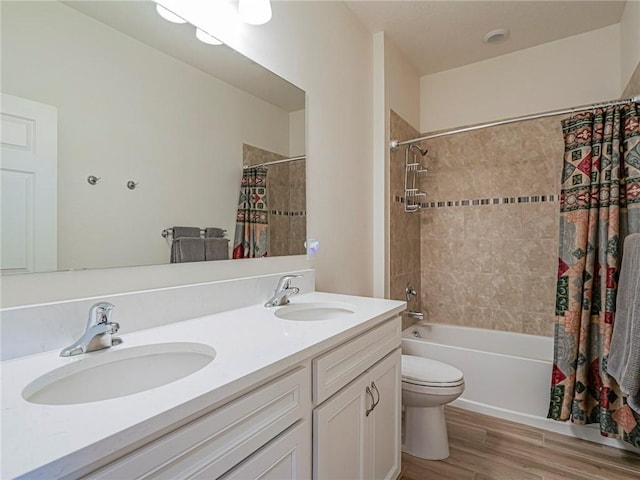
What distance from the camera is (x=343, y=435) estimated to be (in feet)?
3.45

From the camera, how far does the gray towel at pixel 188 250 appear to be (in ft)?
3.77

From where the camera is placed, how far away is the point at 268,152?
1.55 metres

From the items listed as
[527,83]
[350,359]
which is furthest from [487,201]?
[350,359]

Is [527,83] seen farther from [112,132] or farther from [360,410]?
[112,132]

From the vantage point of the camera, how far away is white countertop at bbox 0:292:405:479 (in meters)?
0.45

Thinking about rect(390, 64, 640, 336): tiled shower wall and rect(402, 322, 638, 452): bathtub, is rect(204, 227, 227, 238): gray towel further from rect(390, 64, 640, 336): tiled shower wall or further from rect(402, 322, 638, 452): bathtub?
rect(402, 322, 638, 452): bathtub

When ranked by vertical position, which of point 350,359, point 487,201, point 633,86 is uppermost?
point 633,86

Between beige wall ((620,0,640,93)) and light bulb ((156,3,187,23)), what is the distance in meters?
2.33

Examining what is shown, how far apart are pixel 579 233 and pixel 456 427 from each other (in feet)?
4.42

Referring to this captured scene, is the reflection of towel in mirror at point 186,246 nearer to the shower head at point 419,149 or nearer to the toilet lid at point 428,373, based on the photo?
the toilet lid at point 428,373

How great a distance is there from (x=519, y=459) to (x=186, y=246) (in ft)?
6.42

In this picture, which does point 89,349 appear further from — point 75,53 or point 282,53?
point 282,53

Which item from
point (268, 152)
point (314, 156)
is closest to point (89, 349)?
point (268, 152)

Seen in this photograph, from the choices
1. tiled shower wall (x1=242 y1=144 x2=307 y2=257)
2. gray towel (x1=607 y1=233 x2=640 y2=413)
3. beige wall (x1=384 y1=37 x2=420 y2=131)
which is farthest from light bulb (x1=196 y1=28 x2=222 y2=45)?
gray towel (x1=607 y1=233 x2=640 y2=413)
